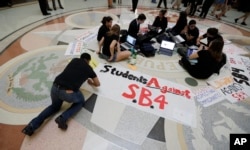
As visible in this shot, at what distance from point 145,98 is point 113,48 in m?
1.32

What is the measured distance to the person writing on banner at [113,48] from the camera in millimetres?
3689

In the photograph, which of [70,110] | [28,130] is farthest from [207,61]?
[28,130]

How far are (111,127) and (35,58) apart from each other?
8.61 ft

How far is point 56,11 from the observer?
7125 millimetres

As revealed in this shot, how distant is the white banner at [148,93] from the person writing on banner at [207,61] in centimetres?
52

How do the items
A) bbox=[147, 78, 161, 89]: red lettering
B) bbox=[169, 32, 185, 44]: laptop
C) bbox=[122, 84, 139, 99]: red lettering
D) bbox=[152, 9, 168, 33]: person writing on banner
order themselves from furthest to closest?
bbox=[152, 9, 168, 33]: person writing on banner < bbox=[169, 32, 185, 44]: laptop < bbox=[147, 78, 161, 89]: red lettering < bbox=[122, 84, 139, 99]: red lettering

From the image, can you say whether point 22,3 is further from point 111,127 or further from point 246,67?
point 246,67

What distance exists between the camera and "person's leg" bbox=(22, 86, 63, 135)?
235 centimetres

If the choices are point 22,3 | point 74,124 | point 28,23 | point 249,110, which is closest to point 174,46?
point 249,110

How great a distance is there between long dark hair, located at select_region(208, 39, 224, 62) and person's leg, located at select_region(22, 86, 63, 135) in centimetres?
295

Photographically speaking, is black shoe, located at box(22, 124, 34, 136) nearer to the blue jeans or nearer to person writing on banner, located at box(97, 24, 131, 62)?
the blue jeans

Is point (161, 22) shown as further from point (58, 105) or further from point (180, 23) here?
point (58, 105)

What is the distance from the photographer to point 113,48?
12.2 feet

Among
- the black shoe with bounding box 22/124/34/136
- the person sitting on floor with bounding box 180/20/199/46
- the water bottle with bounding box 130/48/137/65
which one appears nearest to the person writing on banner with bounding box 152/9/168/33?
the person sitting on floor with bounding box 180/20/199/46
